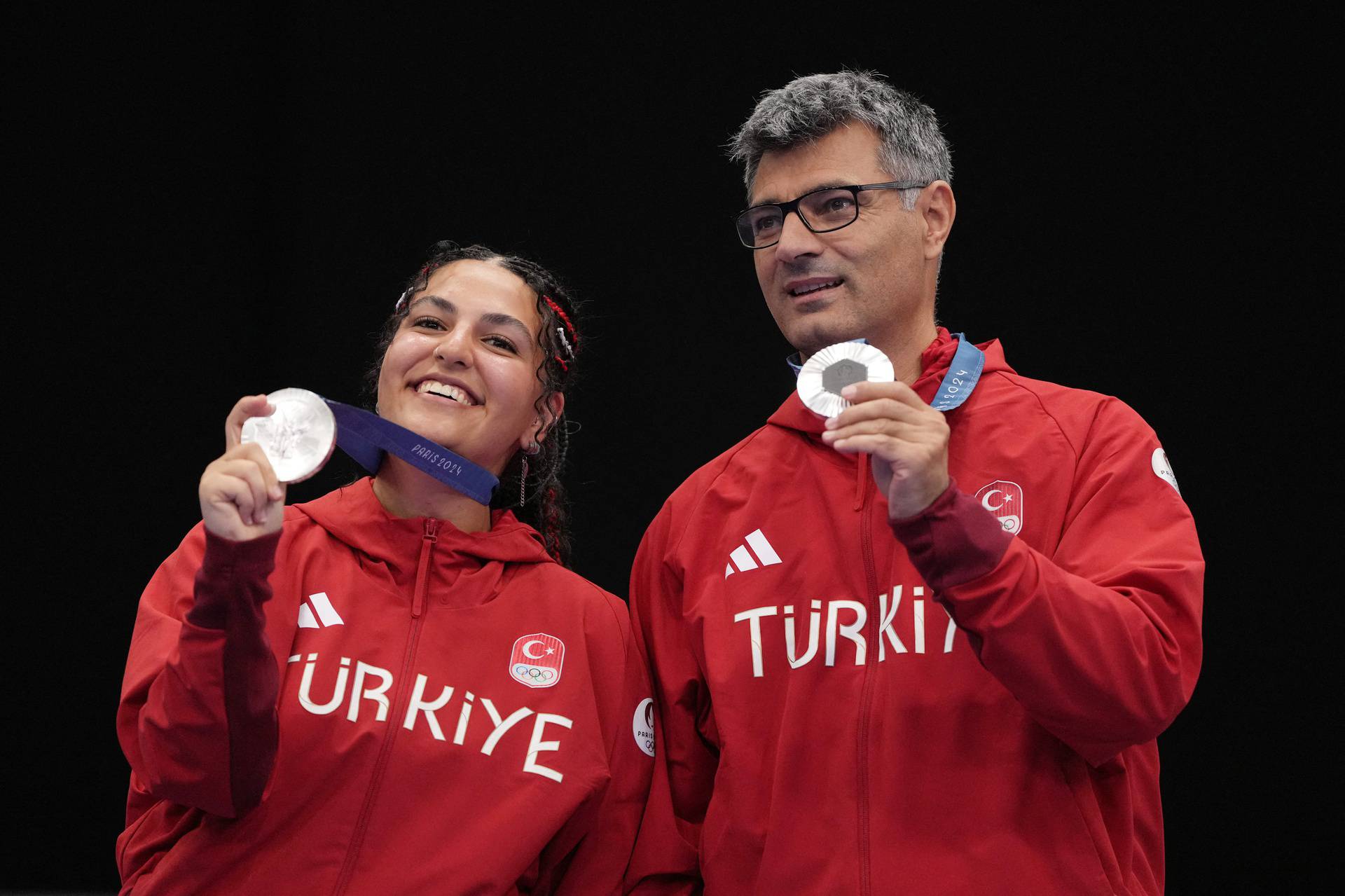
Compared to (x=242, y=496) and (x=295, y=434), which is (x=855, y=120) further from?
(x=242, y=496)

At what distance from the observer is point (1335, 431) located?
9.49ft

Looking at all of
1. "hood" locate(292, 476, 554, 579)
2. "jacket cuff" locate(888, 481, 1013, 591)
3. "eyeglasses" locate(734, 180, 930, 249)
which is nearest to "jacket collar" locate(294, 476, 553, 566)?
"hood" locate(292, 476, 554, 579)

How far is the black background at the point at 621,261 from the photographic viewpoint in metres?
2.94

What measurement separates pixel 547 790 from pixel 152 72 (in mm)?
2422

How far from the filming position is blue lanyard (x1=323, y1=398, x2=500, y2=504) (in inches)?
82.7

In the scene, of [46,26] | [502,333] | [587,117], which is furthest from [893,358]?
[46,26]

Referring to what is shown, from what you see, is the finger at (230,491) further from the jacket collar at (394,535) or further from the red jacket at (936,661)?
the red jacket at (936,661)

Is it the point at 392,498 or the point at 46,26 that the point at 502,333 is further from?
the point at 46,26

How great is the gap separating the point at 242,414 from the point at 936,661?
105 cm

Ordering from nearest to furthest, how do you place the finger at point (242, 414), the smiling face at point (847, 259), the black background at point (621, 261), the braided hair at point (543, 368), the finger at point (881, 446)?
the finger at point (881, 446)
the finger at point (242, 414)
the smiling face at point (847, 259)
the braided hair at point (543, 368)
the black background at point (621, 261)

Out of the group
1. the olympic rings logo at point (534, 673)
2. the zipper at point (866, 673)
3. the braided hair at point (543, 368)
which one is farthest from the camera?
the braided hair at point (543, 368)

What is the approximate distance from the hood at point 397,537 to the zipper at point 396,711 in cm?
2

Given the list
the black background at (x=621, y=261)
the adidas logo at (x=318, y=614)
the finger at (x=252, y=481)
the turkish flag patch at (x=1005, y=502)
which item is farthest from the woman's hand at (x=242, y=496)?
the black background at (x=621, y=261)

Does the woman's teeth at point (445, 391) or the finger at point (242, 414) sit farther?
the woman's teeth at point (445, 391)
